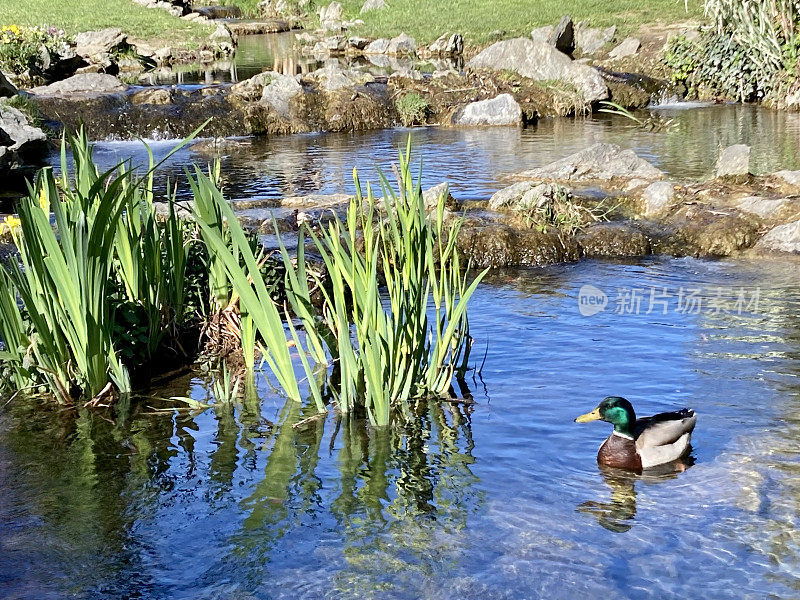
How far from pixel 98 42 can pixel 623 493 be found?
1116 inches

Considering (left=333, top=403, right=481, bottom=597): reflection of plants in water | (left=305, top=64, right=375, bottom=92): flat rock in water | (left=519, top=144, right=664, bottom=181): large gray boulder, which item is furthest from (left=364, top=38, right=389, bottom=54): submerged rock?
(left=333, top=403, right=481, bottom=597): reflection of plants in water

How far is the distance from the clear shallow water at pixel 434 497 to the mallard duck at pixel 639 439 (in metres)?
0.09

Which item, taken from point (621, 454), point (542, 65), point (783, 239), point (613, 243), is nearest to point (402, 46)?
point (542, 65)

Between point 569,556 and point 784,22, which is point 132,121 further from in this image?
point 569,556

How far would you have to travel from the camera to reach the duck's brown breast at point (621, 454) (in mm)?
5117

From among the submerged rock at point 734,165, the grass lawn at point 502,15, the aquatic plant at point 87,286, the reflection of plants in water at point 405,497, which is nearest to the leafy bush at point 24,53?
the grass lawn at point 502,15

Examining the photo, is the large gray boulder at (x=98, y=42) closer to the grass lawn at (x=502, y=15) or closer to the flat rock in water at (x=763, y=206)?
the grass lawn at (x=502, y=15)

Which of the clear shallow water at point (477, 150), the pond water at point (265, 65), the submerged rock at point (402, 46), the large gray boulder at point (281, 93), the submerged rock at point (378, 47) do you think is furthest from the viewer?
the submerged rock at point (378, 47)

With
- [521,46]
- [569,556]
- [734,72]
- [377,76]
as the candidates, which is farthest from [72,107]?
[569,556]

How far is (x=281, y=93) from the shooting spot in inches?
824

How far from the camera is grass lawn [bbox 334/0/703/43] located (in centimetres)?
3086

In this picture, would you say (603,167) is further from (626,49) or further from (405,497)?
(626,49)

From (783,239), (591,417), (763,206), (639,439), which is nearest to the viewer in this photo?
Result: (639,439)

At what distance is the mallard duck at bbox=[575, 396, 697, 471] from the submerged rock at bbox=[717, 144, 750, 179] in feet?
25.2
